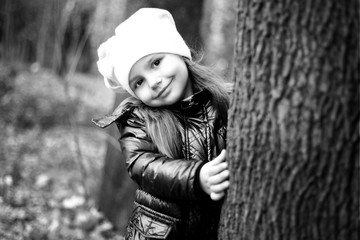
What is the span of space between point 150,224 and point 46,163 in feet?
15.3

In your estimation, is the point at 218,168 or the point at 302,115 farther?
the point at 218,168

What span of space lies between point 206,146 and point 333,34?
3.14ft

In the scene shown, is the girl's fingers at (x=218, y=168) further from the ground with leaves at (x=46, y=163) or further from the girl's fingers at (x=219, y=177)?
the ground with leaves at (x=46, y=163)

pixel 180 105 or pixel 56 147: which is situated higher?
pixel 180 105

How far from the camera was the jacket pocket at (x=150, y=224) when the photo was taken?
2006mm

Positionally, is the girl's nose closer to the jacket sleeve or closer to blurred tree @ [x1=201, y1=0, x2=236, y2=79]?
the jacket sleeve

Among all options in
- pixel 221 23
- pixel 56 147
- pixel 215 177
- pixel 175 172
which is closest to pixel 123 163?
pixel 175 172

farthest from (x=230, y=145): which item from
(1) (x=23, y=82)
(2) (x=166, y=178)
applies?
(1) (x=23, y=82)

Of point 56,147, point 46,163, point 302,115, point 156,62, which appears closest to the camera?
point 302,115

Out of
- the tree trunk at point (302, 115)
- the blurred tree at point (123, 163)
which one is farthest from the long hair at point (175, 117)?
the blurred tree at point (123, 163)

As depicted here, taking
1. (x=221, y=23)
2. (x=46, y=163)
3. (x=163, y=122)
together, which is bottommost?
(x=46, y=163)

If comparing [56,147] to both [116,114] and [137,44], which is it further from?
[137,44]

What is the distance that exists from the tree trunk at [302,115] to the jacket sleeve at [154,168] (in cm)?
36

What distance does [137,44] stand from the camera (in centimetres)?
210
